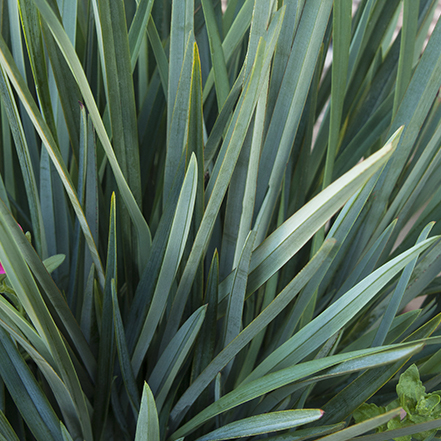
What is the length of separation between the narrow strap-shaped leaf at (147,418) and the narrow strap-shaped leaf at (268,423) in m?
0.04

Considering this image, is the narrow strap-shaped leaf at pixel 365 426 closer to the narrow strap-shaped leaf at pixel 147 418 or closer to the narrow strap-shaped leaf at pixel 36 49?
the narrow strap-shaped leaf at pixel 147 418

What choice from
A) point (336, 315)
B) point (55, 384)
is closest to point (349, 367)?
point (336, 315)

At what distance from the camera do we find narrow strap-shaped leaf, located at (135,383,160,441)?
6.3 inches

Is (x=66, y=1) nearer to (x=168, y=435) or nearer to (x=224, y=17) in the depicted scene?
(x=224, y=17)

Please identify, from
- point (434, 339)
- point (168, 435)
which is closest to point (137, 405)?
point (168, 435)

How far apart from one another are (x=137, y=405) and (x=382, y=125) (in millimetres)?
247

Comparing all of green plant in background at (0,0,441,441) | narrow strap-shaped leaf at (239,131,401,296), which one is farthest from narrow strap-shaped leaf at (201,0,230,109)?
narrow strap-shaped leaf at (239,131,401,296)

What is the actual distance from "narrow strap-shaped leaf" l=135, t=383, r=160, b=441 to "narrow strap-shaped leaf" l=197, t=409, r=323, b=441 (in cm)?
4

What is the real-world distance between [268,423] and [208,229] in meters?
0.09

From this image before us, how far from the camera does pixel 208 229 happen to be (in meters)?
0.19

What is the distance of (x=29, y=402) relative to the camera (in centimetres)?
21

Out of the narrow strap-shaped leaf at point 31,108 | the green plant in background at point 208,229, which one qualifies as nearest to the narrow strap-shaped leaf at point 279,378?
the green plant in background at point 208,229

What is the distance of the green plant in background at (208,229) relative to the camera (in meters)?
0.17

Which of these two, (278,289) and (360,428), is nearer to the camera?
(360,428)
